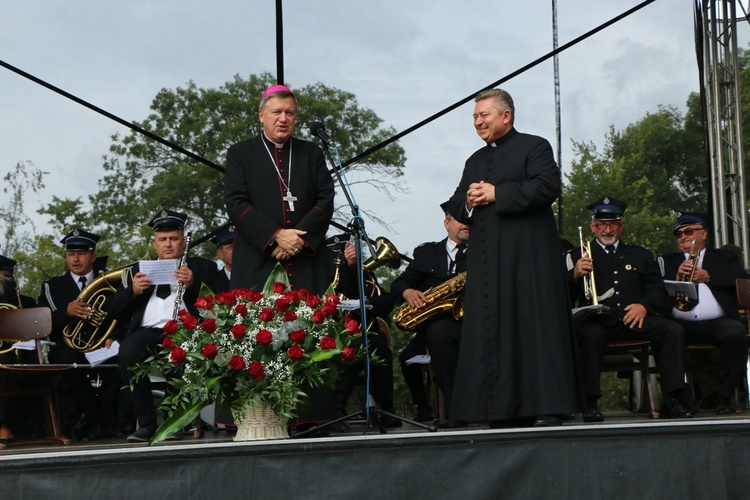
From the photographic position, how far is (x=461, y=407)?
5.31 meters

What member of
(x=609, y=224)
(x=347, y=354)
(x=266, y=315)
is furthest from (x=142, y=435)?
(x=609, y=224)

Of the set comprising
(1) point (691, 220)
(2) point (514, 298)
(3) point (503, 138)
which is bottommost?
(2) point (514, 298)

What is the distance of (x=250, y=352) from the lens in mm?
4504

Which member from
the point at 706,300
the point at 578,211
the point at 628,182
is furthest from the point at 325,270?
the point at 628,182

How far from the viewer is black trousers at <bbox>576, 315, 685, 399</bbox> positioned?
21.3 ft

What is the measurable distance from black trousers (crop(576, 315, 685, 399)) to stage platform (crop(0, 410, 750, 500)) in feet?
8.42

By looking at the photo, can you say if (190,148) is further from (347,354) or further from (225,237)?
(347,354)

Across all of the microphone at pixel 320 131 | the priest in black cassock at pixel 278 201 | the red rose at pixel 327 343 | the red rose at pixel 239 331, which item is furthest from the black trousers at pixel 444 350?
the red rose at pixel 239 331

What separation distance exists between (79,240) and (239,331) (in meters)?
3.36

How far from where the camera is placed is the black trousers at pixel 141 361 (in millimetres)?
6121

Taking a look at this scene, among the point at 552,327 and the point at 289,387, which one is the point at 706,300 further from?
the point at 289,387

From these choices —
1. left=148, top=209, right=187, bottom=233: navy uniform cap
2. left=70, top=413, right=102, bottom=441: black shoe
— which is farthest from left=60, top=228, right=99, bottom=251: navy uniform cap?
left=70, top=413, right=102, bottom=441: black shoe

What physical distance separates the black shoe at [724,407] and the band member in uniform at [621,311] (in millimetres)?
248

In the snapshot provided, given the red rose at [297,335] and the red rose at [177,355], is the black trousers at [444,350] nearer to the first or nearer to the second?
the red rose at [297,335]
